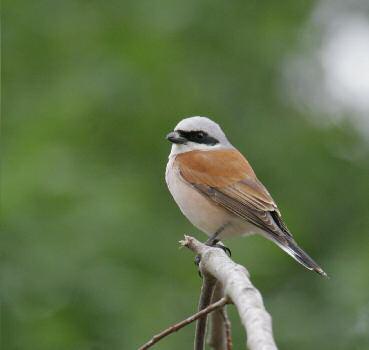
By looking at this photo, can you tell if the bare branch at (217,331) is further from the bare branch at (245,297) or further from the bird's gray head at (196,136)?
the bird's gray head at (196,136)

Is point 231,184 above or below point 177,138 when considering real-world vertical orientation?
below

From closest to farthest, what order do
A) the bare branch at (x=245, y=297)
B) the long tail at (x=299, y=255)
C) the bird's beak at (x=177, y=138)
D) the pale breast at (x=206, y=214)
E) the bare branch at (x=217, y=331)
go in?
1. the bare branch at (x=245, y=297)
2. the bare branch at (x=217, y=331)
3. the long tail at (x=299, y=255)
4. the pale breast at (x=206, y=214)
5. the bird's beak at (x=177, y=138)

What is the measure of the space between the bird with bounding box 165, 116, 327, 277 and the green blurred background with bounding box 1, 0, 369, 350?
942 millimetres

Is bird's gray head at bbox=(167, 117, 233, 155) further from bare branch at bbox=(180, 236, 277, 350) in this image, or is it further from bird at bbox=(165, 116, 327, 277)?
bare branch at bbox=(180, 236, 277, 350)

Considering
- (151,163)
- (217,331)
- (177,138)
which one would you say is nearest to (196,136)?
(177,138)

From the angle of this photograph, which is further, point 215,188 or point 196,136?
point 196,136

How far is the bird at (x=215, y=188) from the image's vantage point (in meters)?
5.14

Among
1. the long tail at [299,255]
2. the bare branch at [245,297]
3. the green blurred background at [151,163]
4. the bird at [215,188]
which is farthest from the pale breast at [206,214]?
the bare branch at [245,297]

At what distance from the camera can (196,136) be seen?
18.2ft

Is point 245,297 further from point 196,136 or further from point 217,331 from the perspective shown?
point 196,136

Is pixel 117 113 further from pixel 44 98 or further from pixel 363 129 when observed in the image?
pixel 363 129

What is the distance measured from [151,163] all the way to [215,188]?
103 inches

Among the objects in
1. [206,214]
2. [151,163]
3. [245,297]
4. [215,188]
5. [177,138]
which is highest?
[151,163]

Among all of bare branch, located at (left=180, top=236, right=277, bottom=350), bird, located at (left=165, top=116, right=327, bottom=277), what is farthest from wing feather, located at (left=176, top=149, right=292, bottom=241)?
bare branch, located at (left=180, top=236, right=277, bottom=350)
